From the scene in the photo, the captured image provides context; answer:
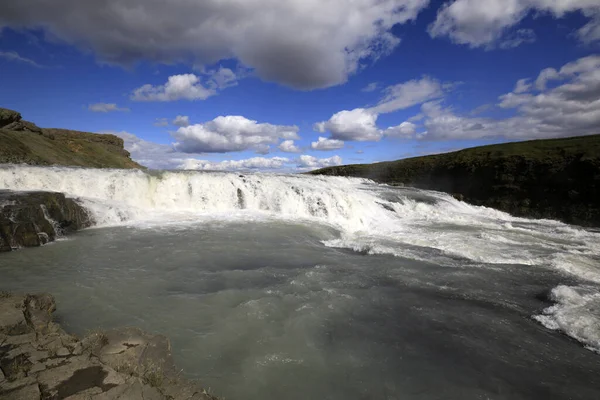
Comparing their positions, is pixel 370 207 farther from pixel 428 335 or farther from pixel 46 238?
pixel 46 238

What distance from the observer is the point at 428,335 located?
520 cm

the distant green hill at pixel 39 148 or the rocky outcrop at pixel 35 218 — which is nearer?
the rocky outcrop at pixel 35 218

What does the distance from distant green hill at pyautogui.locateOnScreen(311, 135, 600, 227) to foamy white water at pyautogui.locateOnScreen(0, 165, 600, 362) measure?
8786 mm

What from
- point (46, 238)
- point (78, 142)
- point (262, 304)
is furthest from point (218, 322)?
point (78, 142)

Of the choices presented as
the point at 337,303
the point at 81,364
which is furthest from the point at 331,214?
the point at 81,364

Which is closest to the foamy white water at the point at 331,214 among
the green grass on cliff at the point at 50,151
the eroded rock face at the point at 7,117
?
the green grass on cliff at the point at 50,151

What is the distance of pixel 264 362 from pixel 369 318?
224cm

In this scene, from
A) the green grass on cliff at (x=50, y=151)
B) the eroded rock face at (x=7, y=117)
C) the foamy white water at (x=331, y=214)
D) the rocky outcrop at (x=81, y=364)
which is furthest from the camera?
the eroded rock face at (x=7, y=117)

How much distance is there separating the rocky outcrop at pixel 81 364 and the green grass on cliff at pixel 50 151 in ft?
88.4

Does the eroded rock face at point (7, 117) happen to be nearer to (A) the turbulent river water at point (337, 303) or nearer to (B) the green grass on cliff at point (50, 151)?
(B) the green grass on cliff at point (50, 151)

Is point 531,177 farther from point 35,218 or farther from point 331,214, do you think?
point 35,218

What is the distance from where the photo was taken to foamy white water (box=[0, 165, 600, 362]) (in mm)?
10000

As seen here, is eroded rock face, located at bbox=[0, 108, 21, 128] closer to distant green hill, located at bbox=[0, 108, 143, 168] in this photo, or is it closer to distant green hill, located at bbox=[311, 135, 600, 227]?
distant green hill, located at bbox=[0, 108, 143, 168]

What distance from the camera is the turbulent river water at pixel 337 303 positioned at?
4.18 metres
